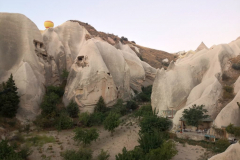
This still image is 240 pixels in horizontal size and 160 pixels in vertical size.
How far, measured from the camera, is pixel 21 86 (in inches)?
725

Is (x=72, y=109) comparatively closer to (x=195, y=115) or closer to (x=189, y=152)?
(x=195, y=115)

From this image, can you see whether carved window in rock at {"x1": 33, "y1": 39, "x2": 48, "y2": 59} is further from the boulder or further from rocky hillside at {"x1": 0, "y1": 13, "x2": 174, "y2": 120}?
the boulder

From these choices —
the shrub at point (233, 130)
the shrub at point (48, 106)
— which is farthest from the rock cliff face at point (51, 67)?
the shrub at point (233, 130)

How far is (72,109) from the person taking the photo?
752 inches

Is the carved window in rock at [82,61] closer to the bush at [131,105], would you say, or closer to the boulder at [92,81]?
the boulder at [92,81]

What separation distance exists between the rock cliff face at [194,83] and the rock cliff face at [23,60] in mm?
11025

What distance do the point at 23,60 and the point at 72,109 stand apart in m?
7.04

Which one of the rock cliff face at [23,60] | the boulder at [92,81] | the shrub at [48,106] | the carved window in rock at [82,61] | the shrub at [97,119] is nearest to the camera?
the shrub at [48,106]

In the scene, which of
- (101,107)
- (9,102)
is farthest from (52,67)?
(9,102)

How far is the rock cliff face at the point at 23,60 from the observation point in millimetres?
18281

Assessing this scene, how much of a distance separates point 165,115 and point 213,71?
5.74 metres

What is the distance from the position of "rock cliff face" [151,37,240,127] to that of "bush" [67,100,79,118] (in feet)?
23.7

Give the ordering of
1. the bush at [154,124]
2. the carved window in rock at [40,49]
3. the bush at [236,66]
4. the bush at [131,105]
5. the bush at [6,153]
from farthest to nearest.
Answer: the bush at [131,105] → the carved window in rock at [40,49] → the bush at [236,66] → the bush at [154,124] → the bush at [6,153]

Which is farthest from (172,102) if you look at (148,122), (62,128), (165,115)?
(62,128)
